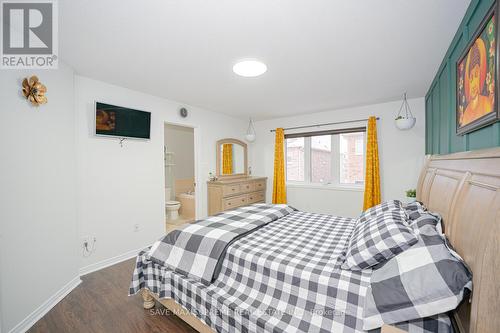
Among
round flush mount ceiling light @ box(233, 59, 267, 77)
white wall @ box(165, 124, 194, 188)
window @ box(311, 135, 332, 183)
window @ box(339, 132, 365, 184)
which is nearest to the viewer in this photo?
round flush mount ceiling light @ box(233, 59, 267, 77)

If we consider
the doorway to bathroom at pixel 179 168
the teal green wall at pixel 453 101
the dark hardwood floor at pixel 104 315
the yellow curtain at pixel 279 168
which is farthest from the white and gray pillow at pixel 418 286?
the doorway to bathroom at pixel 179 168

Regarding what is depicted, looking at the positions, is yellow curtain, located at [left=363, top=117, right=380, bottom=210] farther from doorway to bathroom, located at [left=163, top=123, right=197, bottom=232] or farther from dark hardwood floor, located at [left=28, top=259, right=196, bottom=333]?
doorway to bathroom, located at [left=163, top=123, right=197, bottom=232]

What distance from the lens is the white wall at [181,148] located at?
573 cm

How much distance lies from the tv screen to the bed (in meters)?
1.72

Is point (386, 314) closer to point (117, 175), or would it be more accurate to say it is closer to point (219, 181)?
point (117, 175)

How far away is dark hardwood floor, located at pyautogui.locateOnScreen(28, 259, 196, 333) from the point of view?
1684 millimetres

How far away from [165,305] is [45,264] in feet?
3.96

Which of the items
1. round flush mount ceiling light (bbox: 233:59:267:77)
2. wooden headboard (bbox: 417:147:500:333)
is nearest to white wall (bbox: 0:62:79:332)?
round flush mount ceiling light (bbox: 233:59:267:77)

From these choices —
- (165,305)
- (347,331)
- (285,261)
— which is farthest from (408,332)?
(165,305)

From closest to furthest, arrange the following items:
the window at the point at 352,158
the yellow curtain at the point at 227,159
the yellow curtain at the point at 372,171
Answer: the yellow curtain at the point at 372,171 < the window at the point at 352,158 < the yellow curtain at the point at 227,159

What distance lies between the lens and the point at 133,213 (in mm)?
3041

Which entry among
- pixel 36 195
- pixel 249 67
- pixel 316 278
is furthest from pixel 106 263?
pixel 249 67

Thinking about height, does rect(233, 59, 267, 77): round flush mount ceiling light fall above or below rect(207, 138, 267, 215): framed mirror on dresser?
above

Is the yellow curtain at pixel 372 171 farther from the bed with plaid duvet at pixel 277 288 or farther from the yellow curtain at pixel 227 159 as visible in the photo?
the yellow curtain at pixel 227 159
